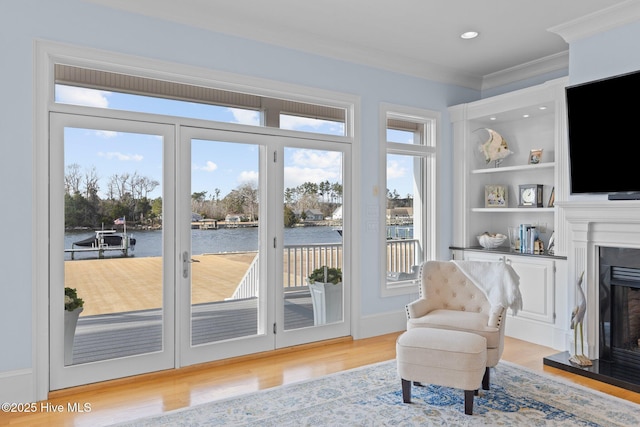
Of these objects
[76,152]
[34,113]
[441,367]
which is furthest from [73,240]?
[441,367]

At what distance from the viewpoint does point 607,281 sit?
3564 mm

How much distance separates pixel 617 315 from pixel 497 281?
104cm

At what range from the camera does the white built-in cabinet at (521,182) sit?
416cm

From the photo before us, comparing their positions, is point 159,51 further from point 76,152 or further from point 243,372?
point 243,372

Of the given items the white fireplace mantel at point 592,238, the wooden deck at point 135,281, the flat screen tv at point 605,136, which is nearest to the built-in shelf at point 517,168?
the flat screen tv at point 605,136

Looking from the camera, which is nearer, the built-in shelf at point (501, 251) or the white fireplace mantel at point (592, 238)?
the white fireplace mantel at point (592, 238)

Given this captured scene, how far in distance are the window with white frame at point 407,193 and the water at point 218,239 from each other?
0.77m

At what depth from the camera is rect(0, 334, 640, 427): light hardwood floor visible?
9.16 feet

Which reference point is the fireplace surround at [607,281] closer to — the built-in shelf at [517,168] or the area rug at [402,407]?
the area rug at [402,407]

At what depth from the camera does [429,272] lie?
368 cm

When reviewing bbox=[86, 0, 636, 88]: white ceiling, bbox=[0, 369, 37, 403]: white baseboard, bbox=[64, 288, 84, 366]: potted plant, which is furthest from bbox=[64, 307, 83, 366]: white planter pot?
bbox=[86, 0, 636, 88]: white ceiling

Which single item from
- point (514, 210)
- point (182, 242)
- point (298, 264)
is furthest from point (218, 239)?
point (514, 210)

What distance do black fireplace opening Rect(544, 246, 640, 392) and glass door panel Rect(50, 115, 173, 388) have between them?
3.28 metres

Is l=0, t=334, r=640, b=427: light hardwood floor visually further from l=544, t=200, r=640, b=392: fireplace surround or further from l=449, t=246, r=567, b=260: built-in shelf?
l=449, t=246, r=567, b=260: built-in shelf
